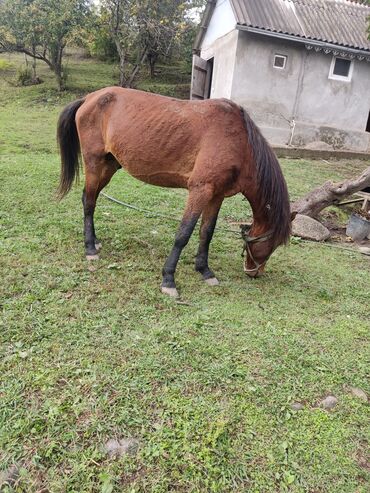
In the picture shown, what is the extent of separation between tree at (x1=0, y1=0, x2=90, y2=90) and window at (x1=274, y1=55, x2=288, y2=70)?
808cm

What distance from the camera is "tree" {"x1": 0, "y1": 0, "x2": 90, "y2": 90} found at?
47.9 ft

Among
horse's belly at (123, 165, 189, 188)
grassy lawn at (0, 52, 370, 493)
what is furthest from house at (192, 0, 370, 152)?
horse's belly at (123, 165, 189, 188)

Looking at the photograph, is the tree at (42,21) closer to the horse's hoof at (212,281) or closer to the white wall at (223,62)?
the white wall at (223,62)

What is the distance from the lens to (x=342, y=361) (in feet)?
9.23

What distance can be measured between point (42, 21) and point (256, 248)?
1523 cm

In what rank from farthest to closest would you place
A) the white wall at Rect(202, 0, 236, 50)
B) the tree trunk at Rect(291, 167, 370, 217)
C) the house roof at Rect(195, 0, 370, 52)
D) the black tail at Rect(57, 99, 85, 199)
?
the white wall at Rect(202, 0, 236, 50), the house roof at Rect(195, 0, 370, 52), the tree trunk at Rect(291, 167, 370, 217), the black tail at Rect(57, 99, 85, 199)

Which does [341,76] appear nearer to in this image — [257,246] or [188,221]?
[257,246]

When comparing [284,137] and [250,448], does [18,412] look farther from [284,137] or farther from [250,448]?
[284,137]

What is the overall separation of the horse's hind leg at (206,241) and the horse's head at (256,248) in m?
0.32

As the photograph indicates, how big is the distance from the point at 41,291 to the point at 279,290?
224 centimetres

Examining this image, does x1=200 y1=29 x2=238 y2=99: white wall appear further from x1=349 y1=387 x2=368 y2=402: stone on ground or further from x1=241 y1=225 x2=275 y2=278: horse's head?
x1=349 y1=387 x2=368 y2=402: stone on ground

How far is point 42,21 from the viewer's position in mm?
Answer: 14617

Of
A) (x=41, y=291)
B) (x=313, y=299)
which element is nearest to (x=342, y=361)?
(x=313, y=299)

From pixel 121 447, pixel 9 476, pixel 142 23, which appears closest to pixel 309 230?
pixel 121 447
